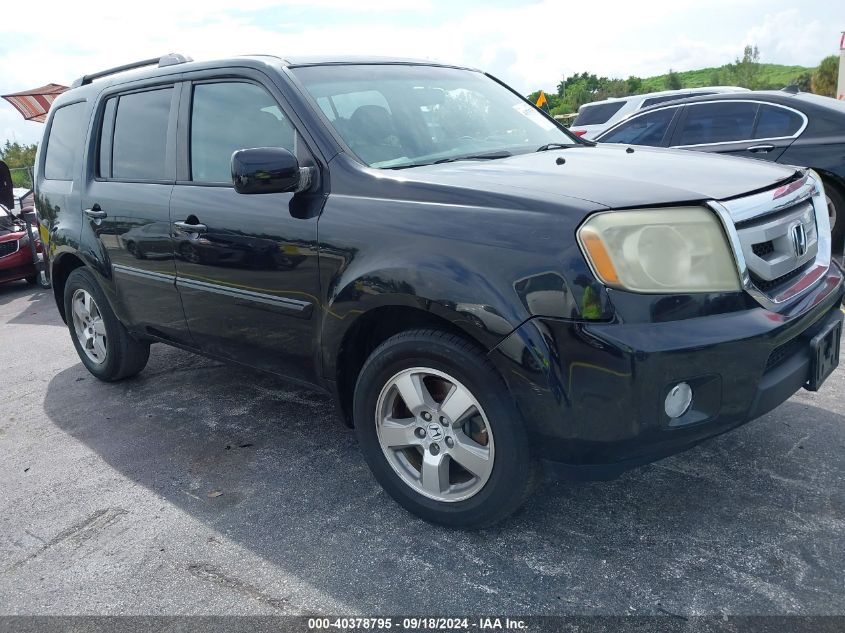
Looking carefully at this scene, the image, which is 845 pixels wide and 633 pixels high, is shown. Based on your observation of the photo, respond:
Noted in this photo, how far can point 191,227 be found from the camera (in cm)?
350

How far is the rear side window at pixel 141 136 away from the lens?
3875 millimetres

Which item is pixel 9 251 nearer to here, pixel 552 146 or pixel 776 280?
pixel 552 146

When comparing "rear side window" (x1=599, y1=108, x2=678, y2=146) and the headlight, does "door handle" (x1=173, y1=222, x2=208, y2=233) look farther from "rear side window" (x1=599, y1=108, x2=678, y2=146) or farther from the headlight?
"rear side window" (x1=599, y1=108, x2=678, y2=146)

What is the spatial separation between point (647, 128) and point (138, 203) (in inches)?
215

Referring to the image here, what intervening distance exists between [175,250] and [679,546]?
2.64m

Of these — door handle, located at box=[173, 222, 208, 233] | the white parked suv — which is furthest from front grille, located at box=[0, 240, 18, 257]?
the white parked suv

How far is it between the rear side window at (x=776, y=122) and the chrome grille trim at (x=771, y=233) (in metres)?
4.15

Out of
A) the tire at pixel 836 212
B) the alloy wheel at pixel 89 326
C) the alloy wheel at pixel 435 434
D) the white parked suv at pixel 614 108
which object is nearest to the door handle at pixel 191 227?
the alloy wheel at pixel 435 434

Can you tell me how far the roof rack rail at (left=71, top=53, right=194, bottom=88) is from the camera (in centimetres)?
407

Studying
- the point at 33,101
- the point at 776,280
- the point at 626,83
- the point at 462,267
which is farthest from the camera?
the point at 626,83

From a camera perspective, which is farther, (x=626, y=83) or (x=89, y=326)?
(x=626, y=83)

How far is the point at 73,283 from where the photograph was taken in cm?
480

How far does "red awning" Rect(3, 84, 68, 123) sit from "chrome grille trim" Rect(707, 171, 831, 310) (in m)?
15.5

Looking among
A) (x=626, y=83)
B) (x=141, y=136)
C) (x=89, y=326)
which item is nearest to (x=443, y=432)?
(x=141, y=136)
